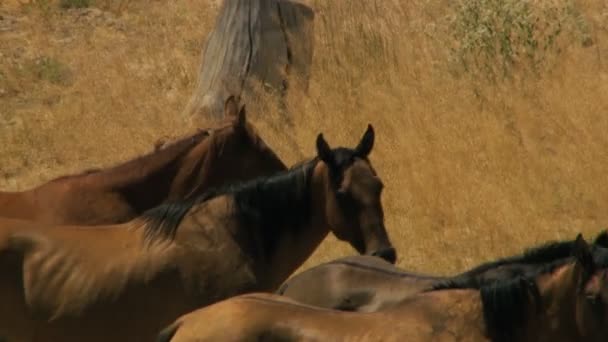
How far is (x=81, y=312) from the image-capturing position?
762cm

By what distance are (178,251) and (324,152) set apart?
91cm

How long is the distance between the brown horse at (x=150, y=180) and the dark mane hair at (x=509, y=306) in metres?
3.13

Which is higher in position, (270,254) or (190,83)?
(270,254)

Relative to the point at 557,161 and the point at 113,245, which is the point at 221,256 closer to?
the point at 113,245

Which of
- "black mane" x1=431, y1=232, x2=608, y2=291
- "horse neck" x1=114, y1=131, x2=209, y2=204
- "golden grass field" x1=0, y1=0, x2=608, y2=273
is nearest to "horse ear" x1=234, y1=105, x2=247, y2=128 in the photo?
"horse neck" x1=114, y1=131, x2=209, y2=204

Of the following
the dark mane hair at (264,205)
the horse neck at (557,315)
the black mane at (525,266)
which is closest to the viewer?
the horse neck at (557,315)

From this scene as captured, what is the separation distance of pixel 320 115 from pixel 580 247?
25.0ft

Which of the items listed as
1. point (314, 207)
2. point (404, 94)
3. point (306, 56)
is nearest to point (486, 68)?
point (404, 94)

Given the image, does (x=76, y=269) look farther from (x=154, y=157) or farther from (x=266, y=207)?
(x=154, y=157)

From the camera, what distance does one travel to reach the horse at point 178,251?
7.61 meters

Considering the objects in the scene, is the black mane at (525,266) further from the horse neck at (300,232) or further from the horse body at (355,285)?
the horse neck at (300,232)

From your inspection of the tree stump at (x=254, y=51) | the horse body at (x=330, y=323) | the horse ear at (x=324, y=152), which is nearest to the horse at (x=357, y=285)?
the horse ear at (x=324, y=152)

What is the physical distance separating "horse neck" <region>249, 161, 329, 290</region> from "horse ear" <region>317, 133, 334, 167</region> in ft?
0.19

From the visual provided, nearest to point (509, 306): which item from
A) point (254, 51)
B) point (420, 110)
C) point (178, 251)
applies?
point (178, 251)
